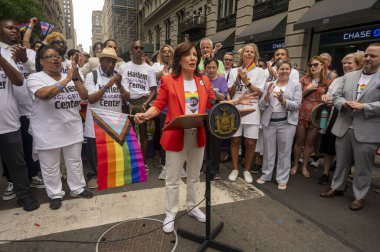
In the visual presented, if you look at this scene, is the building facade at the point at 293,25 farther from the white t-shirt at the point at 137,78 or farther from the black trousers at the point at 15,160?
the black trousers at the point at 15,160

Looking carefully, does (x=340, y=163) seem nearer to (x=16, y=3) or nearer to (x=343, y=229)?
(x=343, y=229)

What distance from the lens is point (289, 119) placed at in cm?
414

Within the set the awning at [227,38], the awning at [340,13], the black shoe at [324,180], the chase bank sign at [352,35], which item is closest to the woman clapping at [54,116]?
the black shoe at [324,180]

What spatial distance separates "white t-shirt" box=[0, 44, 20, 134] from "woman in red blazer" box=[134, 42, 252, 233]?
1782 mm

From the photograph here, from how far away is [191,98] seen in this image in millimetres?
2826

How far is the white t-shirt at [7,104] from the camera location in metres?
3.15

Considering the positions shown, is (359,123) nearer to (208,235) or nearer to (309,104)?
(309,104)

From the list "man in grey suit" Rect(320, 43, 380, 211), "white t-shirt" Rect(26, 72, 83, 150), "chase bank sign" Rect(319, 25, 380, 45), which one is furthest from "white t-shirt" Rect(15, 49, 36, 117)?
"chase bank sign" Rect(319, 25, 380, 45)

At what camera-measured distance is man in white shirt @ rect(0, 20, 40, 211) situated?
124 inches

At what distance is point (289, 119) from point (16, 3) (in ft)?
76.9

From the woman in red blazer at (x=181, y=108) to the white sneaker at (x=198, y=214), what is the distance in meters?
0.32

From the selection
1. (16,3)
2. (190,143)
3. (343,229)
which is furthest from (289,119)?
(16,3)

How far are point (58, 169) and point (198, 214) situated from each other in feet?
6.73

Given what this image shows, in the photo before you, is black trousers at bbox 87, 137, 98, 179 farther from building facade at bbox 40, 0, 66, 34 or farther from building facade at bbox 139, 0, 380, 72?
building facade at bbox 40, 0, 66, 34
